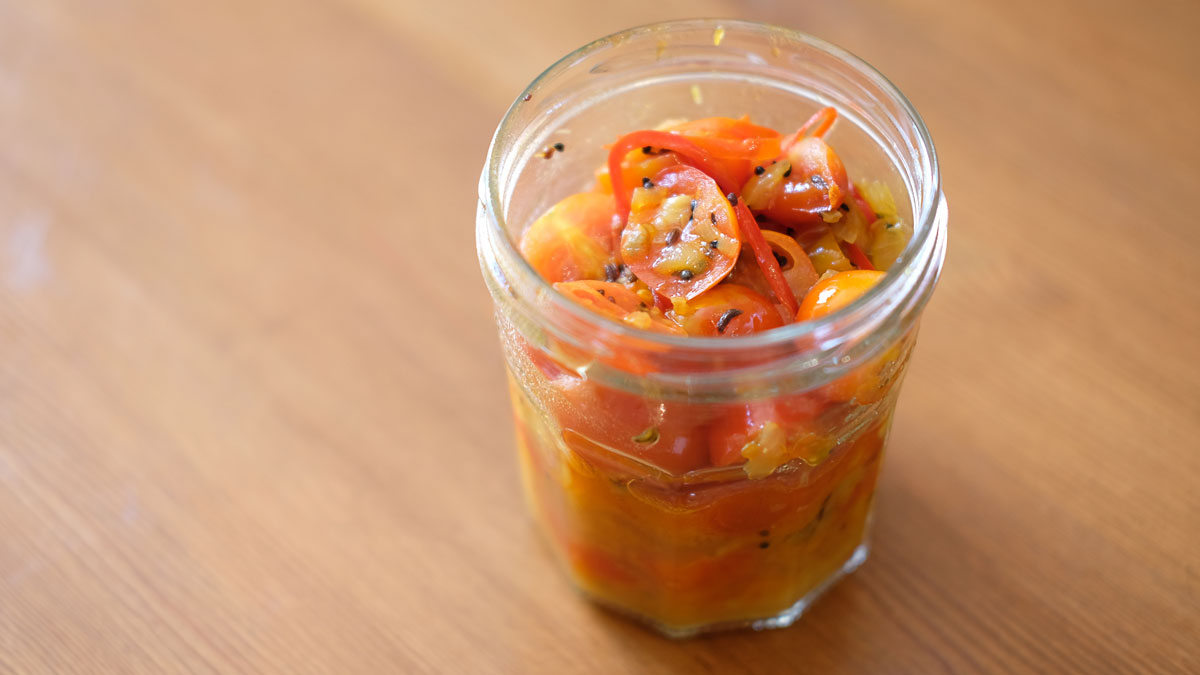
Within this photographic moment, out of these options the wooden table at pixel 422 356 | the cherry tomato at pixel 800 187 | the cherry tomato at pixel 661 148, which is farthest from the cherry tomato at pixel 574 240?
the wooden table at pixel 422 356

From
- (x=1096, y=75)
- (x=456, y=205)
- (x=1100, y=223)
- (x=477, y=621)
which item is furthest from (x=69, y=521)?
(x=1096, y=75)

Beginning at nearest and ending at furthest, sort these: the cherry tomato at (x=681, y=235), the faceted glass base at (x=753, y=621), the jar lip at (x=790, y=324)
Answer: the jar lip at (x=790, y=324)
the cherry tomato at (x=681, y=235)
the faceted glass base at (x=753, y=621)

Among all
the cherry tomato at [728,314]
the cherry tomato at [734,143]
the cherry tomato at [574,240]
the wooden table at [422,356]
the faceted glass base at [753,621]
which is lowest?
the faceted glass base at [753,621]

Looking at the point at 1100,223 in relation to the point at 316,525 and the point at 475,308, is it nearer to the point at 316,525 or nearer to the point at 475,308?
the point at 475,308

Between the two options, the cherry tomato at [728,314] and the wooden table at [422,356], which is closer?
the cherry tomato at [728,314]

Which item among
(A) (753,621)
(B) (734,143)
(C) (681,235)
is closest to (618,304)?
(C) (681,235)

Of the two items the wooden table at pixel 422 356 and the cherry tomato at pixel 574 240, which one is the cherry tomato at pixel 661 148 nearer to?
the cherry tomato at pixel 574 240
